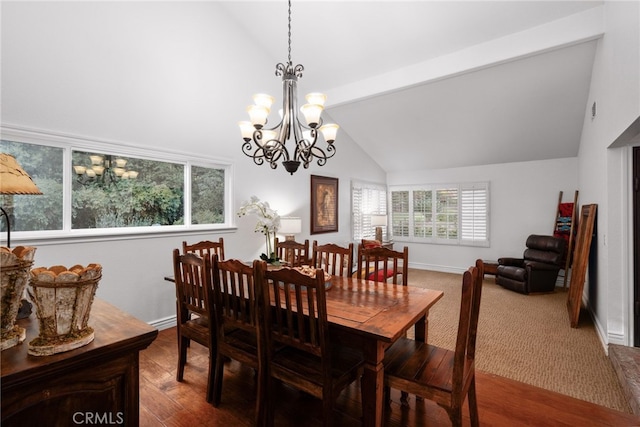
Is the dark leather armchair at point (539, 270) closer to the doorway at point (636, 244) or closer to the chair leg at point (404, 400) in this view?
the doorway at point (636, 244)

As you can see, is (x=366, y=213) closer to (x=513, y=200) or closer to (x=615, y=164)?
(x=513, y=200)

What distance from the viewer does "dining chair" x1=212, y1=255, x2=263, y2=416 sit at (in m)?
1.85

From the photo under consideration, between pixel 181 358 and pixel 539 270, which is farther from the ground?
pixel 539 270

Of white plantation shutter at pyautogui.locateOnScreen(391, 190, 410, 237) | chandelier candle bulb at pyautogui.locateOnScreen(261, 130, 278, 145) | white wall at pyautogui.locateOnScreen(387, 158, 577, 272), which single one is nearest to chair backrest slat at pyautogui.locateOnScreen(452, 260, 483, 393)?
chandelier candle bulb at pyautogui.locateOnScreen(261, 130, 278, 145)

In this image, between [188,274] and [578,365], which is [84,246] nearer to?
[188,274]

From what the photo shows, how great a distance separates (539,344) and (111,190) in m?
4.76

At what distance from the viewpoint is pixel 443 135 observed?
5.70 meters

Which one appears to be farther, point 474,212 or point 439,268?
point 439,268

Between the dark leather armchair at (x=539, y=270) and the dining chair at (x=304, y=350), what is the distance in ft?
14.4

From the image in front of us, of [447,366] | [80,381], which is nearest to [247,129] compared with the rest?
[80,381]

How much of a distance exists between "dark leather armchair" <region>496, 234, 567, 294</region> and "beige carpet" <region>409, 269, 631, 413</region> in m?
0.17

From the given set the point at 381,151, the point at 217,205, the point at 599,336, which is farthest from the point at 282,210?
the point at 599,336

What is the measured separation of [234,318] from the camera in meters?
2.00

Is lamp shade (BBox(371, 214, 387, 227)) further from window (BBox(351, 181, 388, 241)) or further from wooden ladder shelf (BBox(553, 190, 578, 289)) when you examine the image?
wooden ladder shelf (BBox(553, 190, 578, 289))
